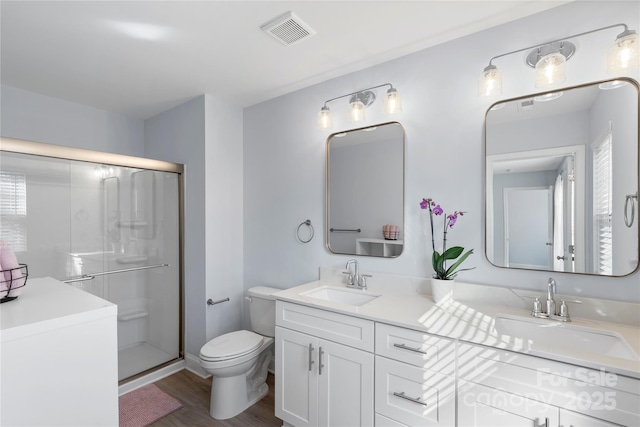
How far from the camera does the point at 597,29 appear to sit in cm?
145

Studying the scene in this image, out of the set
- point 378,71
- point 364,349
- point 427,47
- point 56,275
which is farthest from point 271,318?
point 427,47

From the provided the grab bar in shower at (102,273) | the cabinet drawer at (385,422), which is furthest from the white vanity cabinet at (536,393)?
the grab bar in shower at (102,273)

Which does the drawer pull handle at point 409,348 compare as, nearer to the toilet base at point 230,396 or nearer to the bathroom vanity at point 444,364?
the bathroom vanity at point 444,364

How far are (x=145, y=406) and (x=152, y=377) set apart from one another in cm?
36

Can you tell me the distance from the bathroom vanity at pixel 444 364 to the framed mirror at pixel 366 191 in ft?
1.08

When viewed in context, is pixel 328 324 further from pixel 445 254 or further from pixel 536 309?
pixel 536 309

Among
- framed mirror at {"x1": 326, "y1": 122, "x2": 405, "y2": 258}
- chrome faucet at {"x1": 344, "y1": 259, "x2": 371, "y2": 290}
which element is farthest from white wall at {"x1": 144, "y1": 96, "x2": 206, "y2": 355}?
chrome faucet at {"x1": 344, "y1": 259, "x2": 371, "y2": 290}

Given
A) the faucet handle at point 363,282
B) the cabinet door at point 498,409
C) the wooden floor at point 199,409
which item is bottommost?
the wooden floor at point 199,409

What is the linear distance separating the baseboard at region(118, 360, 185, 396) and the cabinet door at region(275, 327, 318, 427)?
4.25 ft

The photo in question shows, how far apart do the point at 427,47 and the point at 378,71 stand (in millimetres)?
Answer: 343

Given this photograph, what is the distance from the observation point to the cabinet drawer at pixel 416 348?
4.36 feet

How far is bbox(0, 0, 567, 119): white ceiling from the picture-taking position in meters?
1.59

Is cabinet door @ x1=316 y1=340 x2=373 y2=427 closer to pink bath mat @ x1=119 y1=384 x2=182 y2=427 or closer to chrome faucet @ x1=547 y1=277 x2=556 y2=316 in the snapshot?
chrome faucet @ x1=547 y1=277 x2=556 y2=316

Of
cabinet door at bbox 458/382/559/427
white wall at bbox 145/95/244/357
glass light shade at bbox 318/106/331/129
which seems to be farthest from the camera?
white wall at bbox 145/95/244/357
